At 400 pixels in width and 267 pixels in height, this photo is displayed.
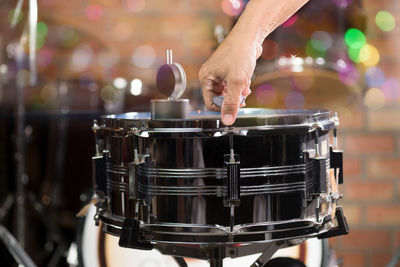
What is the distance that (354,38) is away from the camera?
1.89 meters

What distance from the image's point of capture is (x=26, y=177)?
7.75 ft

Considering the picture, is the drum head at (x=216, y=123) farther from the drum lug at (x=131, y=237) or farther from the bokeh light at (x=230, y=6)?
the bokeh light at (x=230, y=6)

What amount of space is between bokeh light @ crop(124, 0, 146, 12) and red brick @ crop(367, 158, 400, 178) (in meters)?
1.10

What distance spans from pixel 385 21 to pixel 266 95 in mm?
746

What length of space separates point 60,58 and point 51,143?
Answer: 16.4 inches

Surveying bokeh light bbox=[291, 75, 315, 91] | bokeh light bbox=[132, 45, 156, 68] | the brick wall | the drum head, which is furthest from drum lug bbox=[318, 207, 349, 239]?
bokeh light bbox=[132, 45, 156, 68]

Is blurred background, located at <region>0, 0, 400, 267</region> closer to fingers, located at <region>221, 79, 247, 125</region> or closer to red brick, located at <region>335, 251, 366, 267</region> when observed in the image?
red brick, located at <region>335, 251, 366, 267</region>

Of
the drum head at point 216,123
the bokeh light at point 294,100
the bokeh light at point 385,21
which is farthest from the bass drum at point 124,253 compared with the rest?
the bokeh light at point 385,21

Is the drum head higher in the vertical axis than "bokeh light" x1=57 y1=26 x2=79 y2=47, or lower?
lower

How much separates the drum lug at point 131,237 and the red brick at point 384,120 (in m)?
1.40

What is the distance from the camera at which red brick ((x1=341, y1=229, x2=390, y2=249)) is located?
2287 mm

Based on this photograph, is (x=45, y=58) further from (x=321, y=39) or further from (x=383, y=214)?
(x=383, y=214)

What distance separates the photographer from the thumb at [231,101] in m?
1.00

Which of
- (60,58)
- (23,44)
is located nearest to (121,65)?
(60,58)
